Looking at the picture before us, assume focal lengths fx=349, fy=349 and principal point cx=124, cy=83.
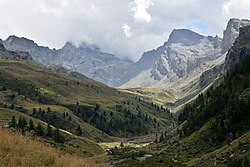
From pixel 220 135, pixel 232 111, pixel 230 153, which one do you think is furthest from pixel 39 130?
pixel 230 153

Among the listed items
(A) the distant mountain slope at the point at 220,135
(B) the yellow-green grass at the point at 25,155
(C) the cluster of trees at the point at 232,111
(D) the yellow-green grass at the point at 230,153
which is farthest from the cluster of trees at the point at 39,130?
(B) the yellow-green grass at the point at 25,155

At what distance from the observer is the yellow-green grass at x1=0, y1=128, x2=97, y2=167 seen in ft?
43.8

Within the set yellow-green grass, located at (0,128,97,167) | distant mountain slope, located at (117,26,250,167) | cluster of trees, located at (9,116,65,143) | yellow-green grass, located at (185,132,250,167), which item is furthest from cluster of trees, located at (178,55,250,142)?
yellow-green grass, located at (0,128,97,167)

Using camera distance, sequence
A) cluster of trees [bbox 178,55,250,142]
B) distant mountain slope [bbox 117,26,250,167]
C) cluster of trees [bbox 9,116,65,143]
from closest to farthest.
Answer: distant mountain slope [bbox 117,26,250,167]
cluster of trees [bbox 178,55,250,142]
cluster of trees [bbox 9,116,65,143]

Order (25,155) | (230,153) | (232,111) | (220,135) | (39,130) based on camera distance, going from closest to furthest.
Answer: (25,155) < (230,153) < (220,135) < (232,111) < (39,130)

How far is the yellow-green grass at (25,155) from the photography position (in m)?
13.3

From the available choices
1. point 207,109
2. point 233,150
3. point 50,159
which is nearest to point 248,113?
point 233,150

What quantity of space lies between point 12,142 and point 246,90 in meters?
97.4

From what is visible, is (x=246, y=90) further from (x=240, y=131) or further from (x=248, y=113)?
(x=240, y=131)

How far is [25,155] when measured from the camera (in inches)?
559

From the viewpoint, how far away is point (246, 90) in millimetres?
103562

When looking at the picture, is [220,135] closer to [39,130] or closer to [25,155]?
[39,130]

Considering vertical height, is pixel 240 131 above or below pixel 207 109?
below

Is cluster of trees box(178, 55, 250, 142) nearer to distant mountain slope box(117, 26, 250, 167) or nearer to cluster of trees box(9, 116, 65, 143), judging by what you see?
distant mountain slope box(117, 26, 250, 167)
